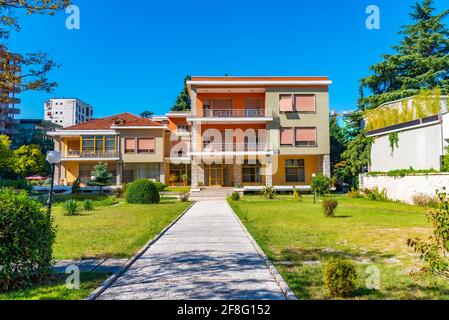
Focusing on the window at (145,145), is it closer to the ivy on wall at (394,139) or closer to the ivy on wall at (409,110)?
the ivy on wall at (409,110)

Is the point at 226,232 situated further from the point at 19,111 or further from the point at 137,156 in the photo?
the point at 19,111

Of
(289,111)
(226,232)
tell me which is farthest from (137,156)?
→ (226,232)

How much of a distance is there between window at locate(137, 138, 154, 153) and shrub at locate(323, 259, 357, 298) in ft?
114

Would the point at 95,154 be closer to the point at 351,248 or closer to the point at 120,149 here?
the point at 120,149

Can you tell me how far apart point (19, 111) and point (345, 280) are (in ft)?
281

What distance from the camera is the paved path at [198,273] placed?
5.07 metres

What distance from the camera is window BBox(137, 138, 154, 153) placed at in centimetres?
3841

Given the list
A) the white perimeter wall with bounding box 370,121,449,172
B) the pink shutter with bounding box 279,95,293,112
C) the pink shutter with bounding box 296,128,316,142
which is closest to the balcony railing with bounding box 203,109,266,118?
the pink shutter with bounding box 279,95,293,112

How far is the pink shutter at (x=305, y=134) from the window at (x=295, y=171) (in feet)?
8.52

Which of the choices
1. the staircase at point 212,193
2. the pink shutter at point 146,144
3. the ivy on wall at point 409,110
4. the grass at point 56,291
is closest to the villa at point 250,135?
the pink shutter at point 146,144

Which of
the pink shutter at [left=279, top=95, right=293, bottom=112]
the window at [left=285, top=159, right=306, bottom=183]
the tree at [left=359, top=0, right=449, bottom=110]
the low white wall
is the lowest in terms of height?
the low white wall

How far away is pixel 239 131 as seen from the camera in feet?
116

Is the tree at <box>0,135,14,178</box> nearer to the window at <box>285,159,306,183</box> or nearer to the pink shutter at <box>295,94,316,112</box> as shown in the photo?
the window at <box>285,159,306,183</box>
